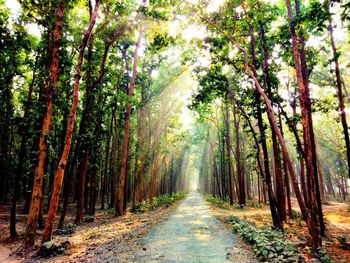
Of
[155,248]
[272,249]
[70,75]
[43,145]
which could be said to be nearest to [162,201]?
[70,75]

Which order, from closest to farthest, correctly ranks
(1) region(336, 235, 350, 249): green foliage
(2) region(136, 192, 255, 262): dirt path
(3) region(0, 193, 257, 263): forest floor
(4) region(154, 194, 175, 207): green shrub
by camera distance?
(2) region(136, 192, 255, 262): dirt path → (3) region(0, 193, 257, 263): forest floor → (1) region(336, 235, 350, 249): green foliage → (4) region(154, 194, 175, 207): green shrub

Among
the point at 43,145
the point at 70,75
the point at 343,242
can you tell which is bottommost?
the point at 343,242

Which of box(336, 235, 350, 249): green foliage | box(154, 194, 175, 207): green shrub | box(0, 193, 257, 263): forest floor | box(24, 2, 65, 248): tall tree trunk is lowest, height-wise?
box(154, 194, 175, 207): green shrub

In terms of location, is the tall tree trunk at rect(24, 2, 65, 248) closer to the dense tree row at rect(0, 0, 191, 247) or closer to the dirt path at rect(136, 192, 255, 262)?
the dense tree row at rect(0, 0, 191, 247)

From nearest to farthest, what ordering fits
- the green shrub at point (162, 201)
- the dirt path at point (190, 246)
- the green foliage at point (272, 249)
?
1. the green foliage at point (272, 249)
2. the dirt path at point (190, 246)
3. the green shrub at point (162, 201)

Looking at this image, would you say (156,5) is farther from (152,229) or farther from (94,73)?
(152,229)

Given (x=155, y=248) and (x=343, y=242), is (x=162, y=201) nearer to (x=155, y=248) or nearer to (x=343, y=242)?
(x=343, y=242)

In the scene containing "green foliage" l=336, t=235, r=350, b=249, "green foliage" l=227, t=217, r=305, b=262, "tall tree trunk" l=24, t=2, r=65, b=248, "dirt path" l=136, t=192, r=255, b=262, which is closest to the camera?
"green foliage" l=227, t=217, r=305, b=262

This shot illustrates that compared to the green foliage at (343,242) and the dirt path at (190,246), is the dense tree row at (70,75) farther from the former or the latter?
the green foliage at (343,242)

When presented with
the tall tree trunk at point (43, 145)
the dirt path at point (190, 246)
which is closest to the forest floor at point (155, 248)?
the dirt path at point (190, 246)

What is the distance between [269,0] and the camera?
12.0 m

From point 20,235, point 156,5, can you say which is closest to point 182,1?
point 156,5

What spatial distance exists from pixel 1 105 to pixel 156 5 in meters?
19.5

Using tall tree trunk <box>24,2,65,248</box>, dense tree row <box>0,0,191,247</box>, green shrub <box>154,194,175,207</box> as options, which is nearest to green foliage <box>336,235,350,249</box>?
dense tree row <box>0,0,191,247</box>
